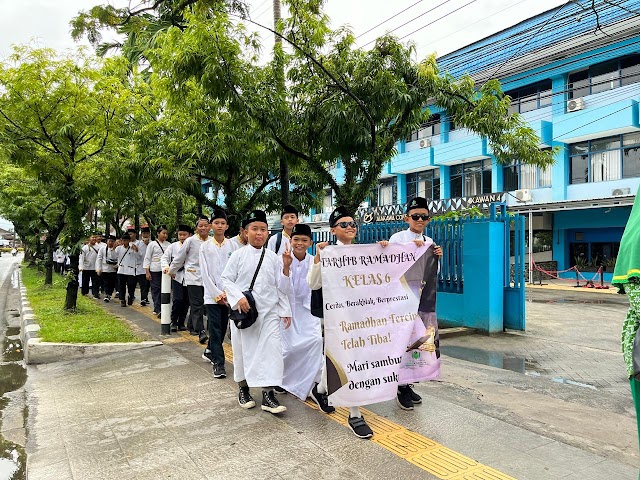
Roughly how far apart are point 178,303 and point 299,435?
494cm

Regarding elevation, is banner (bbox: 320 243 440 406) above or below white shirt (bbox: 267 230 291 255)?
below

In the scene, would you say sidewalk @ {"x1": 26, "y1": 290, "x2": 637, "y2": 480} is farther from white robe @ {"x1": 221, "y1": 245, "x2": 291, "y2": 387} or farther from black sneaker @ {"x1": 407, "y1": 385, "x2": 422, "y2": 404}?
white robe @ {"x1": 221, "y1": 245, "x2": 291, "y2": 387}

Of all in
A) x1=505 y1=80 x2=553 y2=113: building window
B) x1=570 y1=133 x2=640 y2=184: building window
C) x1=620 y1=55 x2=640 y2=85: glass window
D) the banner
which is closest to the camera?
the banner

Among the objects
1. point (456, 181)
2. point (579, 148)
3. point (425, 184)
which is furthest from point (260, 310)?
point (425, 184)

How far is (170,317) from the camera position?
8023 mm

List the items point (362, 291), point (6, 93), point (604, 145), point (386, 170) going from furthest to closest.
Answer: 1. point (386, 170)
2. point (604, 145)
3. point (6, 93)
4. point (362, 291)

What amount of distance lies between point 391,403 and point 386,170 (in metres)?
24.4

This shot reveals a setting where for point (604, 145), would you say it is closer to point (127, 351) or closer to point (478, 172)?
point (478, 172)

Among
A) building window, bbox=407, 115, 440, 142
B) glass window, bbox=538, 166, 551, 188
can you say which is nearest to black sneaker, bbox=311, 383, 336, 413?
glass window, bbox=538, 166, 551, 188

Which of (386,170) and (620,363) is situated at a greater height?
(386,170)

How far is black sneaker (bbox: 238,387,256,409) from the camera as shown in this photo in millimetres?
4422

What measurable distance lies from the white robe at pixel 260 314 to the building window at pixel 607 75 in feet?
55.6

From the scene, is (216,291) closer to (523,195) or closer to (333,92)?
(333,92)

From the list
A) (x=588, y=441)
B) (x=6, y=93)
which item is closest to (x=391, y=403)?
(x=588, y=441)
